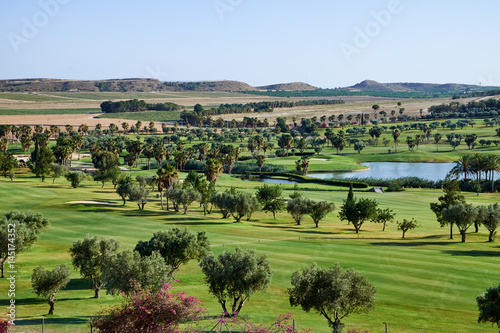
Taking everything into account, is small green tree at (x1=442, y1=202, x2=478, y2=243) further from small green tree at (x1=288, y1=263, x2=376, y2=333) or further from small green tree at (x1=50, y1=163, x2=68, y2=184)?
small green tree at (x1=50, y1=163, x2=68, y2=184)

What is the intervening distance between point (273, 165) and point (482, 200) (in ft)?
244

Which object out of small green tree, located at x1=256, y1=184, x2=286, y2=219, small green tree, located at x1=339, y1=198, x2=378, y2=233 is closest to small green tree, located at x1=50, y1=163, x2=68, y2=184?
small green tree, located at x1=256, y1=184, x2=286, y2=219

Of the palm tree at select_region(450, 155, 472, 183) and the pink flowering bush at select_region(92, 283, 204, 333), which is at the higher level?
the pink flowering bush at select_region(92, 283, 204, 333)

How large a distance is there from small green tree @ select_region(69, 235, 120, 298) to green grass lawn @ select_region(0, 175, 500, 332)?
1.74 metres

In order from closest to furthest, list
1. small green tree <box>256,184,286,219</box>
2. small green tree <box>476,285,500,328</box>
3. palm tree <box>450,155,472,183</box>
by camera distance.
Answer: small green tree <box>476,285,500,328</box> < small green tree <box>256,184,286,219</box> < palm tree <box>450,155,472,183</box>

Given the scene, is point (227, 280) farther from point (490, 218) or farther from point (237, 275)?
point (490, 218)

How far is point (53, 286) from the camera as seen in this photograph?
38.6 metres

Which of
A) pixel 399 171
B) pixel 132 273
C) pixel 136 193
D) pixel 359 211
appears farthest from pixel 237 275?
pixel 399 171

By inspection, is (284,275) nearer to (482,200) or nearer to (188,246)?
(188,246)

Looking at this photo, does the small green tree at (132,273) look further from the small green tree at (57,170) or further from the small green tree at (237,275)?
the small green tree at (57,170)

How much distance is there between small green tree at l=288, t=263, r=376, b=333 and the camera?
32.5 m

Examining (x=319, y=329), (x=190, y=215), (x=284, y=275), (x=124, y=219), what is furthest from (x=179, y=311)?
(x=190, y=215)

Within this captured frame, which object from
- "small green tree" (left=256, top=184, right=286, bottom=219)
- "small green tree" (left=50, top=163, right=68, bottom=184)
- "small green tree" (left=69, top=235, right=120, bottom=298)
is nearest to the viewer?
"small green tree" (left=69, top=235, right=120, bottom=298)

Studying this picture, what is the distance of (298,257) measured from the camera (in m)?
54.0
